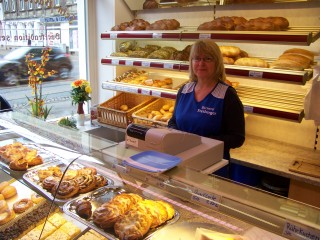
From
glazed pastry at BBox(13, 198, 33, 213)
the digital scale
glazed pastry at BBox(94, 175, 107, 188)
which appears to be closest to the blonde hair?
the digital scale

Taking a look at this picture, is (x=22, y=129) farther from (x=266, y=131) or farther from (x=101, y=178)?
(x=266, y=131)

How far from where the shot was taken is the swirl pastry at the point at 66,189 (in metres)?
1.57

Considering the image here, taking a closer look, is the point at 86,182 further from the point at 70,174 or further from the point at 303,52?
the point at 303,52

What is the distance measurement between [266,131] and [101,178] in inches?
79.1

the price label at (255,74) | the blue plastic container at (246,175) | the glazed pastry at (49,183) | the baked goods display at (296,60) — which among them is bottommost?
the blue plastic container at (246,175)

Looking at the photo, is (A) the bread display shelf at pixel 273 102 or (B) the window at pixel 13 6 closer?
(A) the bread display shelf at pixel 273 102

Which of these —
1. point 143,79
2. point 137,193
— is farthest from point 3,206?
point 143,79

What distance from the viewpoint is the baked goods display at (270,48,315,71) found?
2396 millimetres

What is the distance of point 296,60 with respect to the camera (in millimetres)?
2436

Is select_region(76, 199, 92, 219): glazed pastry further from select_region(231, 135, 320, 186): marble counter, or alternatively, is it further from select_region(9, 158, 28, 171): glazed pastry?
select_region(231, 135, 320, 186): marble counter

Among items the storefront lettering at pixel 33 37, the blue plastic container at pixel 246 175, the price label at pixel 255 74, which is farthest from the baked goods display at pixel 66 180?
the storefront lettering at pixel 33 37

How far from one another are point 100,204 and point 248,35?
177cm

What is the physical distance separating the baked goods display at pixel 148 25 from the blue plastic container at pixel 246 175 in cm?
148

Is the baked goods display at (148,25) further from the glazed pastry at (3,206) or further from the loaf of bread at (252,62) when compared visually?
the glazed pastry at (3,206)
